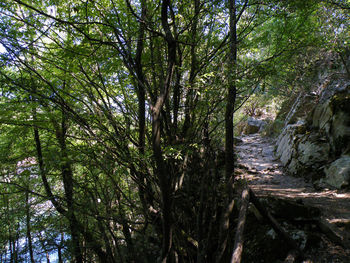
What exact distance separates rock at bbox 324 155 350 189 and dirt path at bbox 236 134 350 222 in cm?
26

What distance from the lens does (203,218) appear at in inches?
155

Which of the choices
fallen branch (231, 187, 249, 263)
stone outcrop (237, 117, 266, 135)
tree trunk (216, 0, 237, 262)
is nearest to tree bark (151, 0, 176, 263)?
fallen branch (231, 187, 249, 263)

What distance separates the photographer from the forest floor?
284 cm

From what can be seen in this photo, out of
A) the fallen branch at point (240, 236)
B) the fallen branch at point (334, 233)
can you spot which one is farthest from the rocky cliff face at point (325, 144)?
the fallen branch at point (240, 236)

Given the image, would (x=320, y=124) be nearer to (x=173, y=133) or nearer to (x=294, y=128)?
(x=294, y=128)

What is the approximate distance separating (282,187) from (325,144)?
1.83 meters

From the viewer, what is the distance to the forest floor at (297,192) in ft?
9.31

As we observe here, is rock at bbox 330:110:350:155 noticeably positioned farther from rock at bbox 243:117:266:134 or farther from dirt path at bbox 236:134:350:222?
rock at bbox 243:117:266:134

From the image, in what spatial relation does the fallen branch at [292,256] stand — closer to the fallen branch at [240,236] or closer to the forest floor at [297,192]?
the forest floor at [297,192]

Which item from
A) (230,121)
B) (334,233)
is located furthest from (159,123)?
(334,233)

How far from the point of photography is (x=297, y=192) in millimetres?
5293

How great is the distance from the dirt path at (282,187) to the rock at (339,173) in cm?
26

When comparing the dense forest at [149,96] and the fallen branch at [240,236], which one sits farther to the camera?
the dense forest at [149,96]

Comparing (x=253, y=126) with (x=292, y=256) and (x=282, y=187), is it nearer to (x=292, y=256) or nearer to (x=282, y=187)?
(x=282, y=187)
